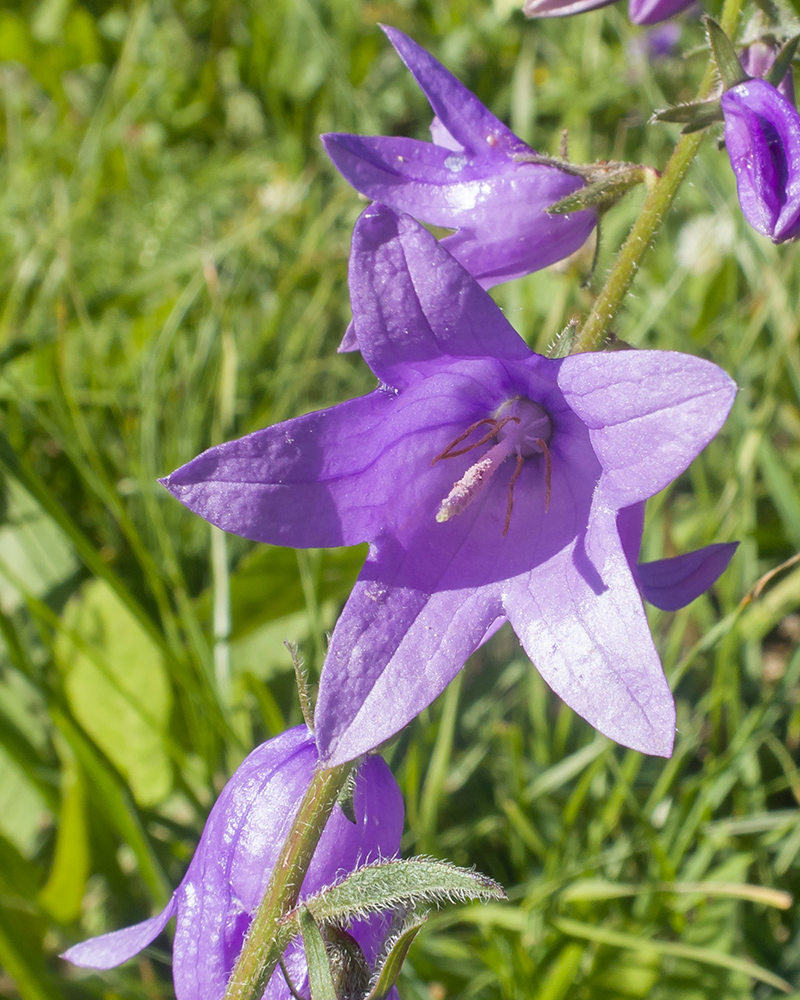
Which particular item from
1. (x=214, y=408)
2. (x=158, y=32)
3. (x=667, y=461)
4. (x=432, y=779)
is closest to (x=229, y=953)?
(x=432, y=779)

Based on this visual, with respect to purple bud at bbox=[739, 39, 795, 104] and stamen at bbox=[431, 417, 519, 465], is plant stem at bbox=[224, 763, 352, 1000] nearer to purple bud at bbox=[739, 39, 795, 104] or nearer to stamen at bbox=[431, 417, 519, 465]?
stamen at bbox=[431, 417, 519, 465]

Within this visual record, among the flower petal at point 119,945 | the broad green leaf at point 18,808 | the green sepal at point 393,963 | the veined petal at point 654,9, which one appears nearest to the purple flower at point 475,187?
the veined petal at point 654,9

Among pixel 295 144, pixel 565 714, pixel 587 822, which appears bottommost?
pixel 587 822

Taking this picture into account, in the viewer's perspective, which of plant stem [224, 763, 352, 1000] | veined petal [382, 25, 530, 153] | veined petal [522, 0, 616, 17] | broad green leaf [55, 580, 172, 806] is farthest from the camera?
broad green leaf [55, 580, 172, 806]

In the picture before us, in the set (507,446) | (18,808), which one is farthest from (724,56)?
(18,808)

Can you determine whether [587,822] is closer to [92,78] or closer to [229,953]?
[229,953]

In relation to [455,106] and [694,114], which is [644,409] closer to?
[694,114]

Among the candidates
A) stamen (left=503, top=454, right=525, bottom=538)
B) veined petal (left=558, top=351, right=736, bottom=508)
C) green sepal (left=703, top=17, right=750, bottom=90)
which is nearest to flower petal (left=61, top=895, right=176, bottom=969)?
stamen (left=503, top=454, right=525, bottom=538)
